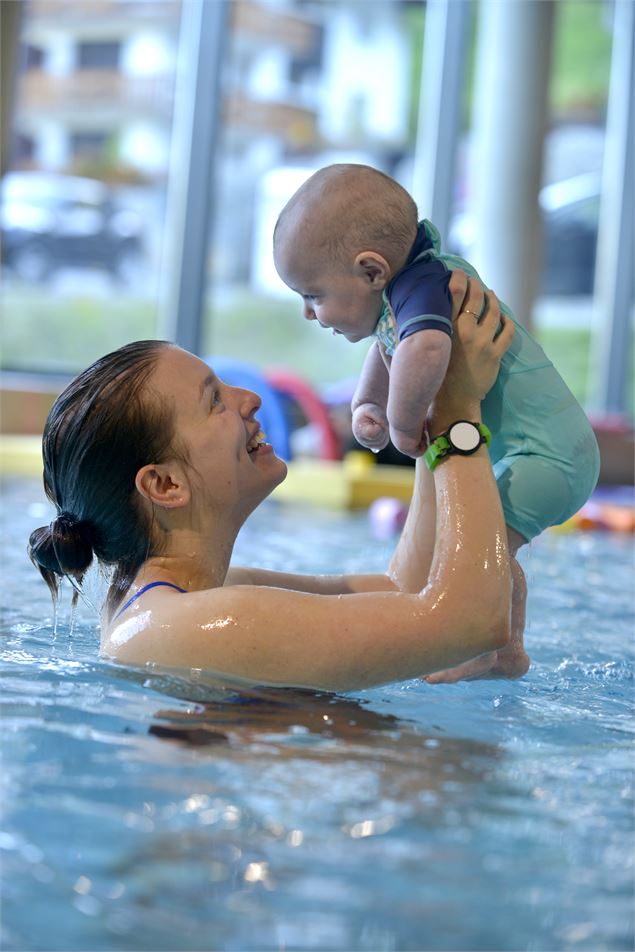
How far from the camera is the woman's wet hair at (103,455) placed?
80.7 inches

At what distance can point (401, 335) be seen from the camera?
6.75 ft

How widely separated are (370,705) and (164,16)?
308 inches

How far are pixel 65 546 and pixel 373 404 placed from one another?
2.10 feet

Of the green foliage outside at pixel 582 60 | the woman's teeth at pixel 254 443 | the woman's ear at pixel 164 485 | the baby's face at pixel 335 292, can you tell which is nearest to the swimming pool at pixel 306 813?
the woman's ear at pixel 164 485

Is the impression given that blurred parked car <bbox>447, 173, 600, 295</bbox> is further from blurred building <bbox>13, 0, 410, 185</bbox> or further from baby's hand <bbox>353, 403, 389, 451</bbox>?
baby's hand <bbox>353, 403, 389, 451</bbox>

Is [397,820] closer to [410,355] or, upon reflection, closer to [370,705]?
[370,705]

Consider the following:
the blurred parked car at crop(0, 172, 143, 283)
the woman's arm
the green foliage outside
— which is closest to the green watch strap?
the woman's arm

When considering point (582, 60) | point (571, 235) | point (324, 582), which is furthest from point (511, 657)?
point (582, 60)

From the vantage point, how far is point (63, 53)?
877cm

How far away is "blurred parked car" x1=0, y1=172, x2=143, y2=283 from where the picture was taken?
28.6 feet

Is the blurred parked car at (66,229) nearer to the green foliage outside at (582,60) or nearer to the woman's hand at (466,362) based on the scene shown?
the green foliage outside at (582,60)

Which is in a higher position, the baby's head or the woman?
the baby's head

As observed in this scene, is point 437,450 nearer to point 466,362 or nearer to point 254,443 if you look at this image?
point 466,362

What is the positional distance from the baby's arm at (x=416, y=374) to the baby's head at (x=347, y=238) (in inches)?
7.6
